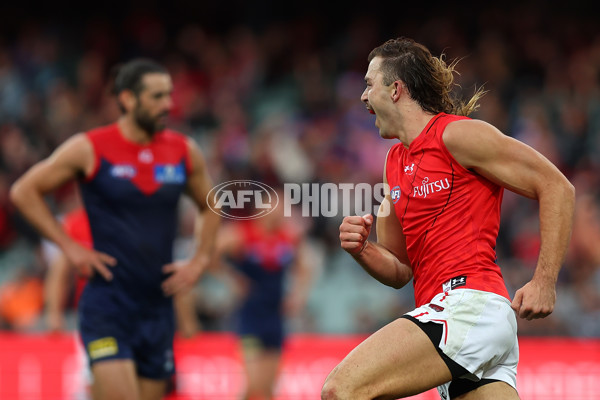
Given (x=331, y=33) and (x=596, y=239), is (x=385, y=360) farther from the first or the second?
(x=331, y=33)

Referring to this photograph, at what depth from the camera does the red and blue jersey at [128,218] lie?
6309 millimetres

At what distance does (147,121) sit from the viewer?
6.62 m

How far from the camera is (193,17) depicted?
56.3ft

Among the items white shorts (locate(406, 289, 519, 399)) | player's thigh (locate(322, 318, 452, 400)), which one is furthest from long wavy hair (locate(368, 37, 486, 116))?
player's thigh (locate(322, 318, 452, 400))

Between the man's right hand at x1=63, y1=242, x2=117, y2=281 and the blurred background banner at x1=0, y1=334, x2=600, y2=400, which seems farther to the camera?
the blurred background banner at x1=0, y1=334, x2=600, y2=400

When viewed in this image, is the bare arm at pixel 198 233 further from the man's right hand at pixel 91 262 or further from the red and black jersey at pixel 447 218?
the red and black jersey at pixel 447 218

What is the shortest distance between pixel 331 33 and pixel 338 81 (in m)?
1.72

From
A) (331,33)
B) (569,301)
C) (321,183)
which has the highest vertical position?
(331,33)

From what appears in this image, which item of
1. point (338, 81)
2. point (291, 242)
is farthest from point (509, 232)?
point (338, 81)

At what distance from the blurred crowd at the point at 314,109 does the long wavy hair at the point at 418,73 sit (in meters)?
6.04

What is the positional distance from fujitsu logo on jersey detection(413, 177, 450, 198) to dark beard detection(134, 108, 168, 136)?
9.13ft

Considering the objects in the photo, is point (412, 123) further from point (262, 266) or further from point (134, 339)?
point (262, 266)

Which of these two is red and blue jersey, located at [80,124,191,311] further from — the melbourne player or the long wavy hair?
the long wavy hair

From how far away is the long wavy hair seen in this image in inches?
183
